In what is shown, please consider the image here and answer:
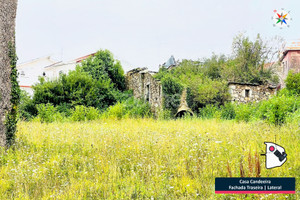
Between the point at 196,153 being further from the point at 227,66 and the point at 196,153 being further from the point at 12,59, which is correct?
the point at 227,66

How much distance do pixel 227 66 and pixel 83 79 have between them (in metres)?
12.6

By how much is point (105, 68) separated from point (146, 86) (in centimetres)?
460

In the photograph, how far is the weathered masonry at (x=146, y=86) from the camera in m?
17.1

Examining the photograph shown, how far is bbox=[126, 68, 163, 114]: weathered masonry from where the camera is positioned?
675 inches

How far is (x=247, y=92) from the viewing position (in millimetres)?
19328

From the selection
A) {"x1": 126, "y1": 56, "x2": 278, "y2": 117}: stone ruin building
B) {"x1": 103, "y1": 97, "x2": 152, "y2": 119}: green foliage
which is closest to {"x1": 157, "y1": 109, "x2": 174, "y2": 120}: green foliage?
{"x1": 126, "y1": 56, "x2": 278, "y2": 117}: stone ruin building

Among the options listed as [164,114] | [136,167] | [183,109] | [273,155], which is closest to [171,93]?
[183,109]

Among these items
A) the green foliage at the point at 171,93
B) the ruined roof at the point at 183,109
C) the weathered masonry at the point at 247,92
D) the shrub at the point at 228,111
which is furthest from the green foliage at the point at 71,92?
the weathered masonry at the point at 247,92

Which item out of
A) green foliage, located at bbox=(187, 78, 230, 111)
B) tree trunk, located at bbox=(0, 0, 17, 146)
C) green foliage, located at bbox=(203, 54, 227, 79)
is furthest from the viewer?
green foliage, located at bbox=(203, 54, 227, 79)

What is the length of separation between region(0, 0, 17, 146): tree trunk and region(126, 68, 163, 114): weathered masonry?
10329 millimetres

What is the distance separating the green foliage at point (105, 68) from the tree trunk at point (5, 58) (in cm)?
1343

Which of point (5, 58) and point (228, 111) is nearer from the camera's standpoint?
point (5, 58)

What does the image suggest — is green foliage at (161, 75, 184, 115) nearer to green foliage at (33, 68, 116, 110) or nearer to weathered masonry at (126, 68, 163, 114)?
weathered masonry at (126, 68, 163, 114)

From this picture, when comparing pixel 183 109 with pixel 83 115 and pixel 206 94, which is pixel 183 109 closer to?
pixel 206 94
